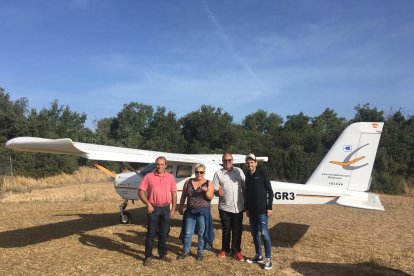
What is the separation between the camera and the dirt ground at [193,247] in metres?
6.14

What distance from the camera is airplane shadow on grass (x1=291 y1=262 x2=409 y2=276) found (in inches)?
238

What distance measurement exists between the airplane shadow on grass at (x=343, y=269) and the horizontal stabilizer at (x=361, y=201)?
41.2 inches

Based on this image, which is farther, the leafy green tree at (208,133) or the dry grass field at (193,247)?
the leafy green tree at (208,133)

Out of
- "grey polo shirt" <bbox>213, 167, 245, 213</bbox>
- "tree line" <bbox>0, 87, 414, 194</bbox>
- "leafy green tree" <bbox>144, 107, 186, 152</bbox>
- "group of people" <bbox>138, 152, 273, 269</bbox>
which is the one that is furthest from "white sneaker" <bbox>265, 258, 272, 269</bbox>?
"leafy green tree" <bbox>144, 107, 186, 152</bbox>

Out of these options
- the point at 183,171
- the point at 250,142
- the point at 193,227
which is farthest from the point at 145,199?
the point at 250,142

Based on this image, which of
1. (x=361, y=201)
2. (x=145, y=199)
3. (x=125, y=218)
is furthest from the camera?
(x=125, y=218)

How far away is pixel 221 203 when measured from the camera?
652 cm

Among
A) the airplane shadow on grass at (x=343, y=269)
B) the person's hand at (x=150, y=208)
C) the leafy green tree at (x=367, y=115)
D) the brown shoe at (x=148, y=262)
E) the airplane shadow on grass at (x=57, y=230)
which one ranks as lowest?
the airplane shadow on grass at (x=57, y=230)

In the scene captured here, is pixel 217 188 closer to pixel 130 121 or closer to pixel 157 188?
pixel 157 188

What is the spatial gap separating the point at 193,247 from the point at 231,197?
173 cm

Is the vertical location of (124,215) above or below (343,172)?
below

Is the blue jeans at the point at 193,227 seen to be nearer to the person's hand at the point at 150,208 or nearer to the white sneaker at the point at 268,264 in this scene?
the person's hand at the point at 150,208

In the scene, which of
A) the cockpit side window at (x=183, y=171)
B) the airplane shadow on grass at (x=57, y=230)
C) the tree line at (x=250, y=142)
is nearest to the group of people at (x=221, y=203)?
the cockpit side window at (x=183, y=171)

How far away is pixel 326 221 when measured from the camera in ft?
35.8
